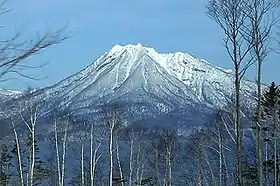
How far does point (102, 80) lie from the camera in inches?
6383

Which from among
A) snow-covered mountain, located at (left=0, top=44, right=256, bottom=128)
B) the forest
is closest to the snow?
snow-covered mountain, located at (left=0, top=44, right=256, bottom=128)

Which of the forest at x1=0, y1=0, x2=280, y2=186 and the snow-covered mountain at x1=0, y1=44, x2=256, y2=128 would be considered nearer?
the forest at x1=0, y1=0, x2=280, y2=186

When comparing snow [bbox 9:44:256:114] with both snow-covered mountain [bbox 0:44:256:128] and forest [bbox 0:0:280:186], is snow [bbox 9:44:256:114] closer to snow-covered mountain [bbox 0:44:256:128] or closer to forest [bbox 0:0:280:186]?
snow-covered mountain [bbox 0:44:256:128]

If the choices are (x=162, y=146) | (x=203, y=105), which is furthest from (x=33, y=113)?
(x=203, y=105)

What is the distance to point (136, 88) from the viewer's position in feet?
516

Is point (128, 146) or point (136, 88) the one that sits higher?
point (136, 88)

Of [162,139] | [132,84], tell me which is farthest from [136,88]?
[162,139]

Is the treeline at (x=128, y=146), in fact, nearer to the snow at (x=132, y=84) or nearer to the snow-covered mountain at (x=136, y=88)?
the snow-covered mountain at (x=136, y=88)

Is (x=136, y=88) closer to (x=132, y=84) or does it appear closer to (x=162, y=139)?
(x=132, y=84)

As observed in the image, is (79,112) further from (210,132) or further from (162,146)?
(210,132)

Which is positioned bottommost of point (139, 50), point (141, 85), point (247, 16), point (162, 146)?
point (162, 146)

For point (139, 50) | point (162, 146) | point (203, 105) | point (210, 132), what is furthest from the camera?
point (139, 50)

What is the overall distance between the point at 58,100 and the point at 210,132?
97.2 metres

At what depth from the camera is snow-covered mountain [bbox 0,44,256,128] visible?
471 ft
